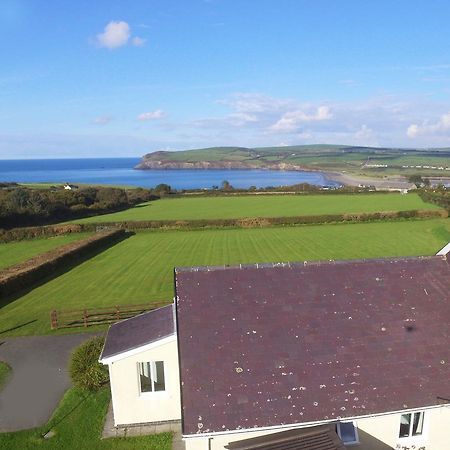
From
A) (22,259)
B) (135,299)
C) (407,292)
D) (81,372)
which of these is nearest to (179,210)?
(22,259)

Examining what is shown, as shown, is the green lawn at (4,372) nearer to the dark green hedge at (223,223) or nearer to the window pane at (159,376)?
the window pane at (159,376)

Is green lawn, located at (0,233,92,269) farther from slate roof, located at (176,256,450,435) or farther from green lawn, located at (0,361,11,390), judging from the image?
slate roof, located at (176,256,450,435)

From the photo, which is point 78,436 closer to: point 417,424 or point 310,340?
point 310,340

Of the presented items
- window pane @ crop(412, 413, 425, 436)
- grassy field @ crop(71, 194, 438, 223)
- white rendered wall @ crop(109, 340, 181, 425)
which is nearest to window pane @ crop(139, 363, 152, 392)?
white rendered wall @ crop(109, 340, 181, 425)

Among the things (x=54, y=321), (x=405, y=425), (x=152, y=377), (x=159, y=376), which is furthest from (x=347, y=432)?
(x=54, y=321)

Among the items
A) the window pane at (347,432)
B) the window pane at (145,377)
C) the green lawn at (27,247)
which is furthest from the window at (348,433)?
the green lawn at (27,247)

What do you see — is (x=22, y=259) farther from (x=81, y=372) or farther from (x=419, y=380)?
(x=419, y=380)
